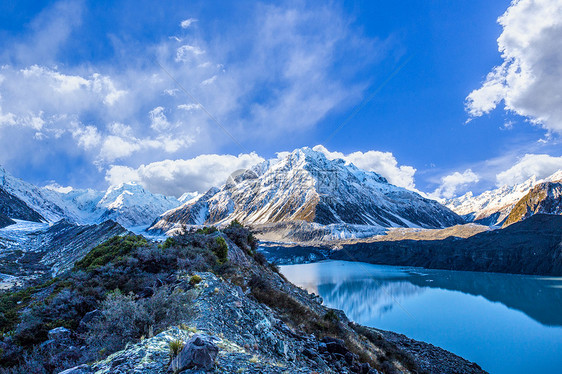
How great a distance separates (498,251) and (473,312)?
173 feet

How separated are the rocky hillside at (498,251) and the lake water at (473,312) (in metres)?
7.44

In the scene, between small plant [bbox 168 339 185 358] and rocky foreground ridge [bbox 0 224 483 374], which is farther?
rocky foreground ridge [bbox 0 224 483 374]

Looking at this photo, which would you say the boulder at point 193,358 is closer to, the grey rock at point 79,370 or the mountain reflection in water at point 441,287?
the grey rock at point 79,370

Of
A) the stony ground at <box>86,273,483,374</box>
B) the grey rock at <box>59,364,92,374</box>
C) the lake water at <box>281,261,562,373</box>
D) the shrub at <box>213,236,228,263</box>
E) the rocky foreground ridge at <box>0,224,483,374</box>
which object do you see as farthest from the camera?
the lake water at <box>281,261,562,373</box>

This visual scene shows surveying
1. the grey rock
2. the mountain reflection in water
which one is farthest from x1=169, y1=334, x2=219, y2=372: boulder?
the mountain reflection in water

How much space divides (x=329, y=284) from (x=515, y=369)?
36.2 m

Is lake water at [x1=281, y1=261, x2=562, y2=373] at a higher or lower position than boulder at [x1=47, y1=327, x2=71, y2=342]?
lower

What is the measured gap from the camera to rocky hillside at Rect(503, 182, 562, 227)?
140m

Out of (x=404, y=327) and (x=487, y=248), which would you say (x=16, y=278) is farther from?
(x=487, y=248)

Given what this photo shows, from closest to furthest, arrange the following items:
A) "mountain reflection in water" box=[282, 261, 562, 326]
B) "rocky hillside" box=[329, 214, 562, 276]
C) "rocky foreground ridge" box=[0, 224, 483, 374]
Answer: "rocky foreground ridge" box=[0, 224, 483, 374] → "mountain reflection in water" box=[282, 261, 562, 326] → "rocky hillside" box=[329, 214, 562, 276]

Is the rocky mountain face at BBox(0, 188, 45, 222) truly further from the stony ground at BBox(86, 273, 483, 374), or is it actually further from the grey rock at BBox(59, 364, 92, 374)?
the grey rock at BBox(59, 364, 92, 374)

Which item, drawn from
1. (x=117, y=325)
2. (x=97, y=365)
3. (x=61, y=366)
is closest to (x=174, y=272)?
(x=117, y=325)

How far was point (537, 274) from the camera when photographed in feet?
220

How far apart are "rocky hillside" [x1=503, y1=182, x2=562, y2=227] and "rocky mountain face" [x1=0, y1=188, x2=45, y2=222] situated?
240403 millimetres
